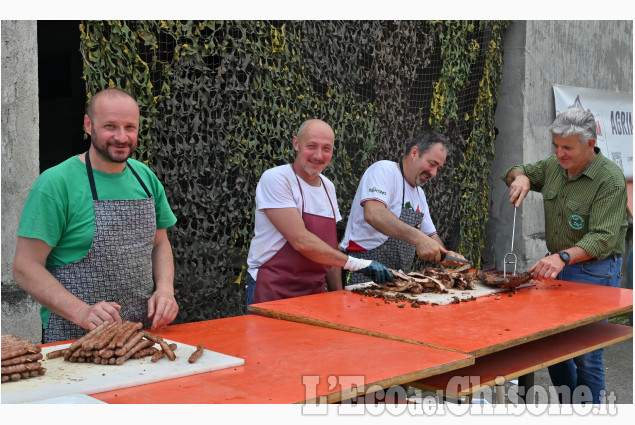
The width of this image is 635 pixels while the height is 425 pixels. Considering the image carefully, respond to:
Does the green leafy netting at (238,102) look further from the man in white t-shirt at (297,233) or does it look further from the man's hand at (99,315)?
the man's hand at (99,315)

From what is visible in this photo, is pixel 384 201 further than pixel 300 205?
Yes

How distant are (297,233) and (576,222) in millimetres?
2050

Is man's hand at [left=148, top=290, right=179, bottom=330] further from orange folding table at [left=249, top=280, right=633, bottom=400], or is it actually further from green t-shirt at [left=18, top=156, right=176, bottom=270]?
orange folding table at [left=249, top=280, right=633, bottom=400]

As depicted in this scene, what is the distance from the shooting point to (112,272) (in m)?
3.29

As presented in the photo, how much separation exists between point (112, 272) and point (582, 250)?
10.1ft

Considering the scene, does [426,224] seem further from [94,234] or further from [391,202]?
[94,234]

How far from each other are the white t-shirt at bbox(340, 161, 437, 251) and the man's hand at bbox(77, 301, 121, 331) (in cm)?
254

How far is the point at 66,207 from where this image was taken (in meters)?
3.16

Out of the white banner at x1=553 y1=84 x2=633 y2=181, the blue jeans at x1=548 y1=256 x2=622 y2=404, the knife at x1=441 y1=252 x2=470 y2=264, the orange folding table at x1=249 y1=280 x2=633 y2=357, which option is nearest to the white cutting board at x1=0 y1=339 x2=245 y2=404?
the orange folding table at x1=249 y1=280 x2=633 y2=357

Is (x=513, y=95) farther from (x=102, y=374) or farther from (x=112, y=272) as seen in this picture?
(x=102, y=374)

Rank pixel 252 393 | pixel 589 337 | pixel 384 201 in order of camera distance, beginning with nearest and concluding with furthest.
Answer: pixel 252 393 → pixel 589 337 → pixel 384 201

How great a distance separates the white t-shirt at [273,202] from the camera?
4.34 m

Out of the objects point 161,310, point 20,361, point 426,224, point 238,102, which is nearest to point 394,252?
point 426,224
